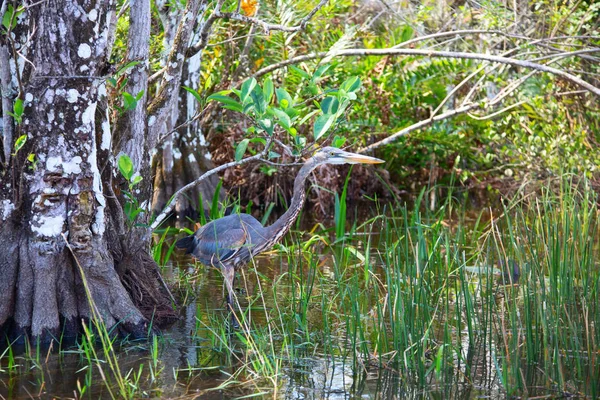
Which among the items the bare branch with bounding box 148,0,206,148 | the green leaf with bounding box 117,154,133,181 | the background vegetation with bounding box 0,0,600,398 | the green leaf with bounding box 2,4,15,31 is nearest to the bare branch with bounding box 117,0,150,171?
the background vegetation with bounding box 0,0,600,398

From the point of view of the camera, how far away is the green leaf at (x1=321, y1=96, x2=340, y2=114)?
464cm

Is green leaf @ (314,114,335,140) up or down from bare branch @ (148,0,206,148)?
down

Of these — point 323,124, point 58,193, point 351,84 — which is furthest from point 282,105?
point 58,193

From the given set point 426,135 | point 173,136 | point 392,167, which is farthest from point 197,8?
point 392,167

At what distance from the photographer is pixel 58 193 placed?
4520 millimetres

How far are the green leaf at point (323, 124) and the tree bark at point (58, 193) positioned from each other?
1.29m

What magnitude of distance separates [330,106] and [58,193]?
5.39 ft

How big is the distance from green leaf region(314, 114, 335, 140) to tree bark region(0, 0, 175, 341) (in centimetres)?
129

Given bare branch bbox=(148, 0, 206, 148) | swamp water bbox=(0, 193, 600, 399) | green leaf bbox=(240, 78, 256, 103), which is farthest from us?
bare branch bbox=(148, 0, 206, 148)

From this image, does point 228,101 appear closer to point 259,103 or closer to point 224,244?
point 259,103

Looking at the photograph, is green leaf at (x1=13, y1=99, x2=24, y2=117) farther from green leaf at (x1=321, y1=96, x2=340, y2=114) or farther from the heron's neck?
the heron's neck

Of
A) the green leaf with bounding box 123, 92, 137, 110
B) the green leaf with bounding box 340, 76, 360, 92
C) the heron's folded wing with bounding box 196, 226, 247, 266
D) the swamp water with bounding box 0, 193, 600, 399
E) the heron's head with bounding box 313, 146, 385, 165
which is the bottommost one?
the swamp water with bounding box 0, 193, 600, 399

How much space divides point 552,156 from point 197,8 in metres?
5.34

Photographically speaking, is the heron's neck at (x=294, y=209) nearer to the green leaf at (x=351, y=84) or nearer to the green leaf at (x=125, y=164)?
the green leaf at (x=351, y=84)
